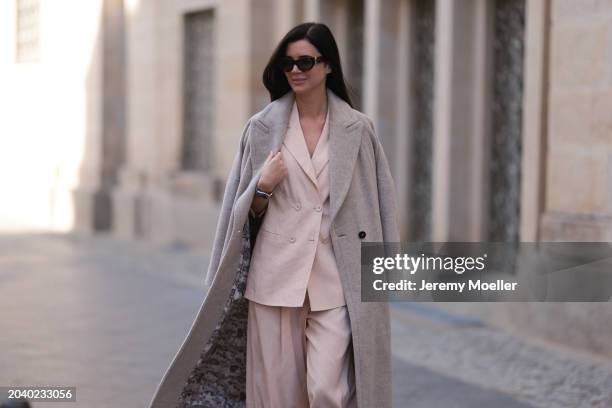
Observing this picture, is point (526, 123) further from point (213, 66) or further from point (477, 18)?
point (213, 66)

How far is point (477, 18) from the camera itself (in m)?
9.14

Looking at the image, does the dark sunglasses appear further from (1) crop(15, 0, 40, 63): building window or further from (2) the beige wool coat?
(1) crop(15, 0, 40, 63): building window

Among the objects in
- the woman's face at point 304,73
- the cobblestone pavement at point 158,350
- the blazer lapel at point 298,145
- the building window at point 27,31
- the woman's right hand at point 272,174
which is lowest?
the cobblestone pavement at point 158,350

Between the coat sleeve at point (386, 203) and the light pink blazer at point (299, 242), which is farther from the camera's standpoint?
the coat sleeve at point (386, 203)

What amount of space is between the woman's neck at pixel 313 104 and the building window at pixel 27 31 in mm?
15271

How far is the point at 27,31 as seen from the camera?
19109 mm

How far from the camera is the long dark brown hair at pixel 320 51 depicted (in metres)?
4.05

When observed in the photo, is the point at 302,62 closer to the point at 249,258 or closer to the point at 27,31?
the point at 249,258

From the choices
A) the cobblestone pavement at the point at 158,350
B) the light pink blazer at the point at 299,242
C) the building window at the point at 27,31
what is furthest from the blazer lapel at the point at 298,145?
the building window at the point at 27,31

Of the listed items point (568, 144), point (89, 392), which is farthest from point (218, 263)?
point (568, 144)

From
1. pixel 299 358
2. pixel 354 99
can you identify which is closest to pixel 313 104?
pixel 354 99

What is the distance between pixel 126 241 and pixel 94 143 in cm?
259

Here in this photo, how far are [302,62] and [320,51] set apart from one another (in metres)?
0.08

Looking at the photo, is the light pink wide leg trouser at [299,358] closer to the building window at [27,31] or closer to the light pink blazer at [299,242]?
the light pink blazer at [299,242]
